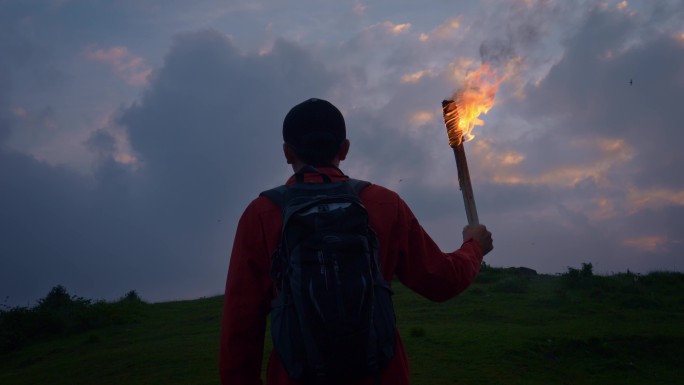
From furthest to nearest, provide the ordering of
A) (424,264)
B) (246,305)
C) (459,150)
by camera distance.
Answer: (459,150), (424,264), (246,305)

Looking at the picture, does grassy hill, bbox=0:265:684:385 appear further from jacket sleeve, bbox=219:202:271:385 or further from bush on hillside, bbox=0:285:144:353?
jacket sleeve, bbox=219:202:271:385

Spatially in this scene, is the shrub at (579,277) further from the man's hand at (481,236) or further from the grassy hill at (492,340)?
the man's hand at (481,236)

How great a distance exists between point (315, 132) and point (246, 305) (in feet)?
2.89

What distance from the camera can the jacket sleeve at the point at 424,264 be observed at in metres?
2.95

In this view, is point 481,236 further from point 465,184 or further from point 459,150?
point 459,150

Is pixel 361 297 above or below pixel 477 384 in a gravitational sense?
above

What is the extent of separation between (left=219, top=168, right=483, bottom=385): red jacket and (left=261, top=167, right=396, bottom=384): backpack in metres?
0.15

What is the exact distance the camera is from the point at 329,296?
95.5 inches

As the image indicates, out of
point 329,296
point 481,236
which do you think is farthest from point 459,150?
point 329,296

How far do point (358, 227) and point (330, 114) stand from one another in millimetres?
694

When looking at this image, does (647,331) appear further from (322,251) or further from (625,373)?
(322,251)

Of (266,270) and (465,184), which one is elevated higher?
(465,184)

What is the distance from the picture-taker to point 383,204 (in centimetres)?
286

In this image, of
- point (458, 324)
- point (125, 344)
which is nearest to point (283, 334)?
point (458, 324)
